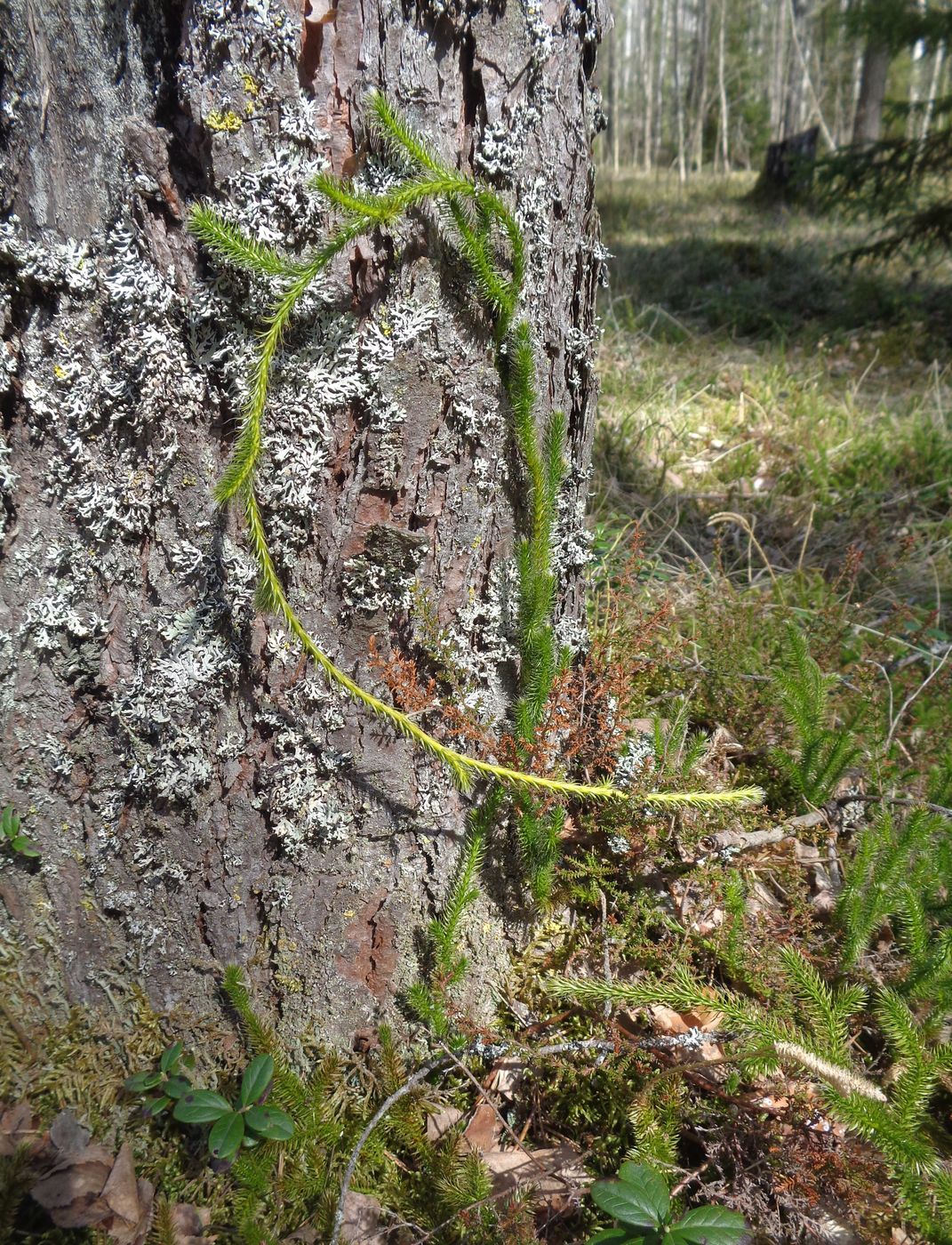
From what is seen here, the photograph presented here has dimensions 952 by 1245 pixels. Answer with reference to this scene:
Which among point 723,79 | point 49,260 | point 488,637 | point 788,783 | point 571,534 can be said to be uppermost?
point 723,79

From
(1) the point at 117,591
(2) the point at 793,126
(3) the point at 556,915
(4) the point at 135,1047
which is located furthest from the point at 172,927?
(2) the point at 793,126

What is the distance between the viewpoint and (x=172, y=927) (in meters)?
1.49

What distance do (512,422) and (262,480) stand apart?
1.51 ft

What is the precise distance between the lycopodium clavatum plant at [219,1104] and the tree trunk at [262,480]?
126 millimetres

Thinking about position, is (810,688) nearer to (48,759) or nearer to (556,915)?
(556,915)

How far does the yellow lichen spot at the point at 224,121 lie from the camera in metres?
1.13

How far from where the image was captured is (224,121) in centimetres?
113

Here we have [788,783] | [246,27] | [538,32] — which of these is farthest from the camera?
[788,783]

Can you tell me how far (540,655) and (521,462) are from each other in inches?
14.5

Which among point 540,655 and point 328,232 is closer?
point 328,232

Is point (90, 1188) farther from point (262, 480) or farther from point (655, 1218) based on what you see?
point (262, 480)

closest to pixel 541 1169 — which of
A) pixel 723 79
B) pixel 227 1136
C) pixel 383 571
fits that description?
pixel 227 1136

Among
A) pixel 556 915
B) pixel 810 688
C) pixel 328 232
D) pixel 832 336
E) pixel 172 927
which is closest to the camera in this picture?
pixel 328 232

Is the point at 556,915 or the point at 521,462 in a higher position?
the point at 521,462
